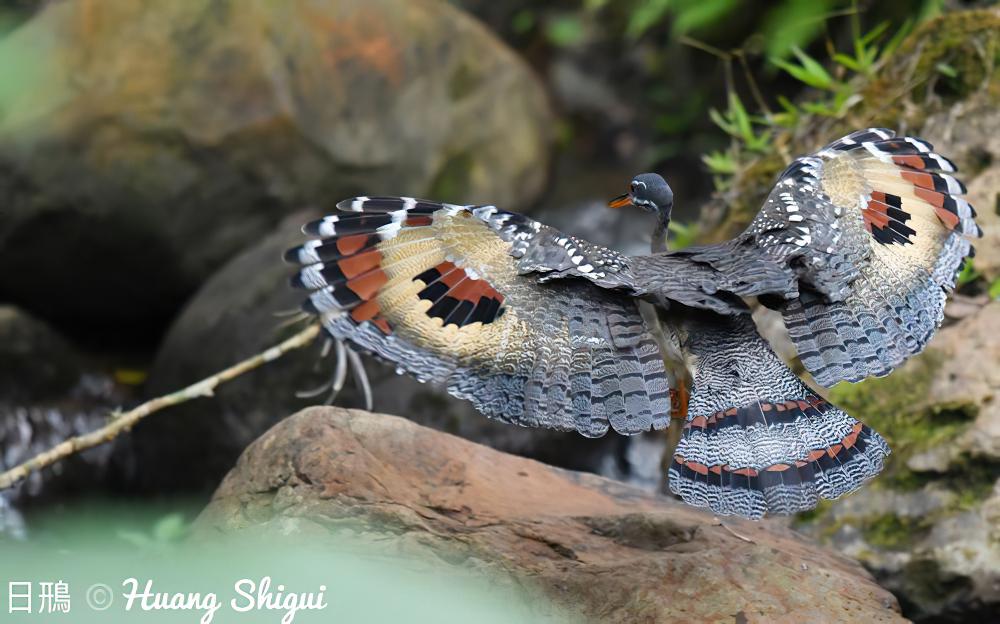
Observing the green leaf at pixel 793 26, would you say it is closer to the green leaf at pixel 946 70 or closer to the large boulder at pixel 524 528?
the green leaf at pixel 946 70

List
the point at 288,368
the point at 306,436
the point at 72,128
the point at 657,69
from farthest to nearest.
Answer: the point at 657,69 → the point at 72,128 → the point at 288,368 → the point at 306,436

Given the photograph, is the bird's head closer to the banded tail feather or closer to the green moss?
the banded tail feather

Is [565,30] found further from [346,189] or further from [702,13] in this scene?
[346,189]

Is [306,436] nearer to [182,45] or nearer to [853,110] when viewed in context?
[853,110]

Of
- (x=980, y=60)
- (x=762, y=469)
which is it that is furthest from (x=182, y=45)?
(x=762, y=469)

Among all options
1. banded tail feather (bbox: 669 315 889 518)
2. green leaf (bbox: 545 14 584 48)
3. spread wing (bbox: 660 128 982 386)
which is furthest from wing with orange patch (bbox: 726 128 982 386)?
green leaf (bbox: 545 14 584 48)

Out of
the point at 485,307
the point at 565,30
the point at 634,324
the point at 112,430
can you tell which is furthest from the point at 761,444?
the point at 565,30

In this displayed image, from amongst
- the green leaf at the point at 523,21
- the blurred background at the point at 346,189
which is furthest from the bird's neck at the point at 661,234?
the green leaf at the point at 523,21

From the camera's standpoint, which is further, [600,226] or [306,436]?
[600,226]
